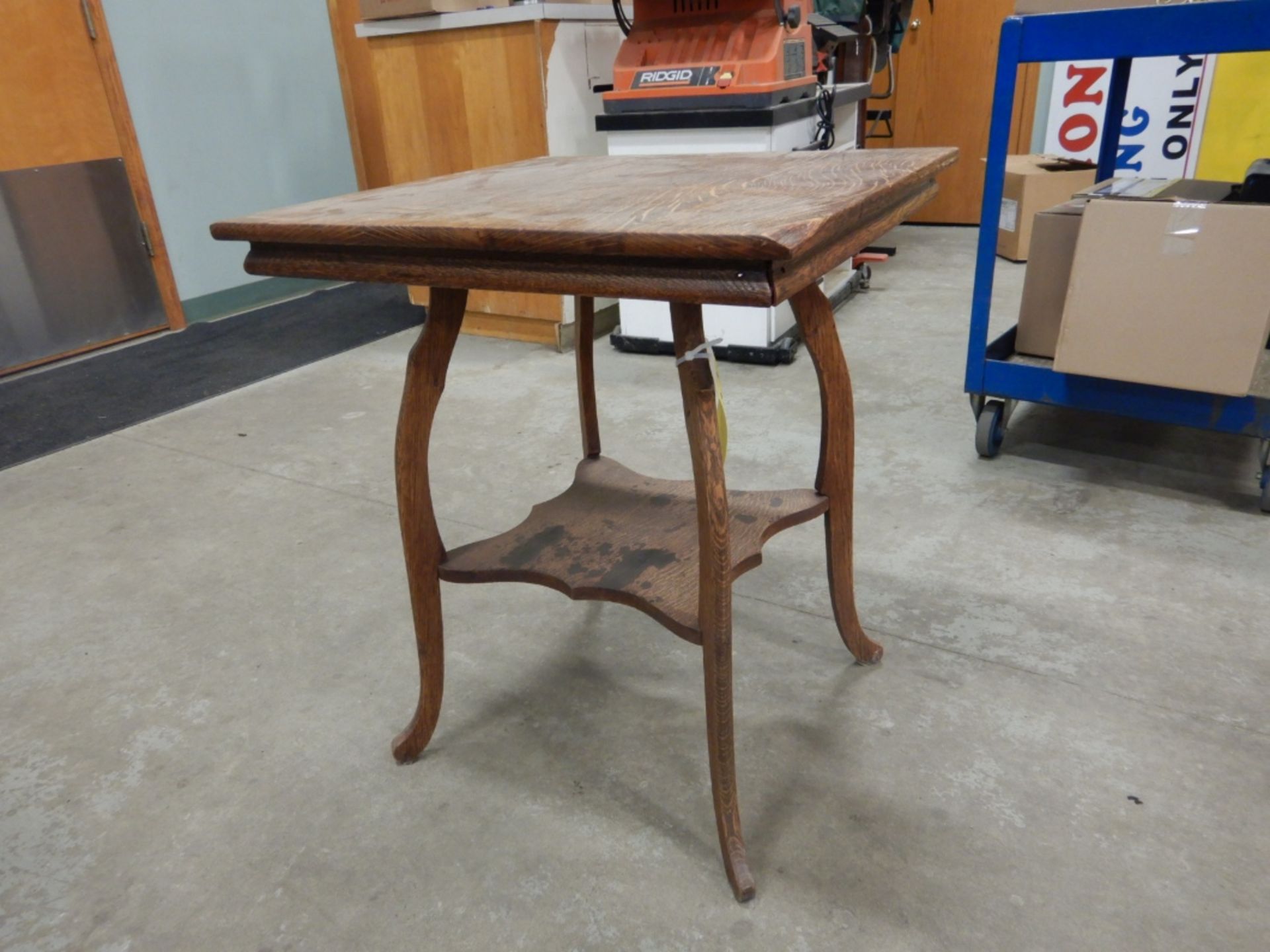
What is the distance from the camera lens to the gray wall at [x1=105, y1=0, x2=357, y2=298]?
3.17 m

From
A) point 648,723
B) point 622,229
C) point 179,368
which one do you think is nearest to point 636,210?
point 622,229

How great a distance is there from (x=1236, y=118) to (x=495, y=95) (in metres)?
2.79

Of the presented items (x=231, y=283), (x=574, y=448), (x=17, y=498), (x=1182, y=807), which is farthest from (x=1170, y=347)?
(x=231, y=283)

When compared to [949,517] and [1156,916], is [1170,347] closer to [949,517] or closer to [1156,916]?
[949,517]

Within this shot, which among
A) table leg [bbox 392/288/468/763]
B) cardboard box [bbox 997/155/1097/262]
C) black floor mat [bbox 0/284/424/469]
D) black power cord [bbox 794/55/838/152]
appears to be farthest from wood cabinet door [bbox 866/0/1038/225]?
table leg [bbox 392/288/468/763]

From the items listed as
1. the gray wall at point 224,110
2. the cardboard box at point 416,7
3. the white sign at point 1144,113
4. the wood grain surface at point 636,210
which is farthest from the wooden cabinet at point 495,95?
the white sign at point 1144,113

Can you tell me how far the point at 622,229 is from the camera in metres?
0.72

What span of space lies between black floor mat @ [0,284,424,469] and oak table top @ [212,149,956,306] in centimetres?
185

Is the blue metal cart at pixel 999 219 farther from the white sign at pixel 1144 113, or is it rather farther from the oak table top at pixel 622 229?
the white sign at pixel 1144 113

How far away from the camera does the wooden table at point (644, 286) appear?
28.7 inches

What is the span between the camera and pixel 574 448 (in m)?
2.11

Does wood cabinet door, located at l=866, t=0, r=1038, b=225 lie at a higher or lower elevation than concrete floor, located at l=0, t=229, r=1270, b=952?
higher

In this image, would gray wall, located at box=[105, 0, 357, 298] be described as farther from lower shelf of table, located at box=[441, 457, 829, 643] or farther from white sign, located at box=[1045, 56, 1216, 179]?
white sign, located at box=[1045, 56, 1216, 179]

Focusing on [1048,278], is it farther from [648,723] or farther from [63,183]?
[63,183]
